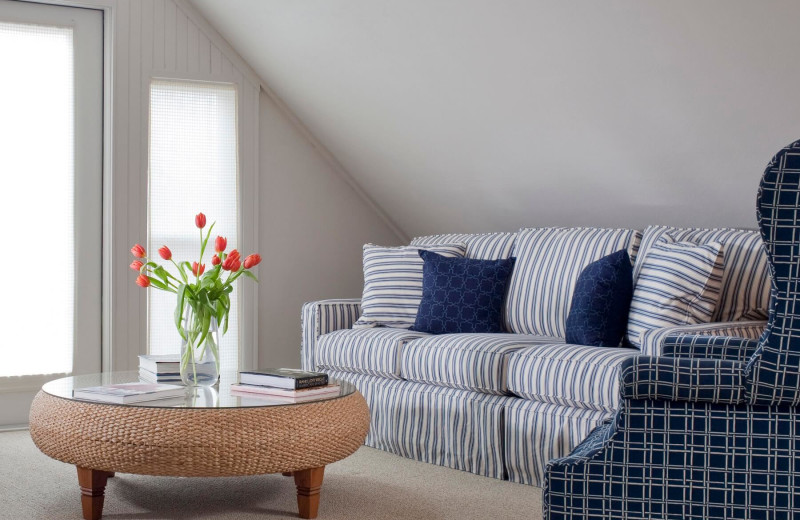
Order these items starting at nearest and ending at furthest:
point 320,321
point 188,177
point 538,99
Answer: point 538,99 → point 320,321 → point 188,177

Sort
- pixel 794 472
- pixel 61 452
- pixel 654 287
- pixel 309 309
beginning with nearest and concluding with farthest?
pixel 794 472
pixel 61 452
pixel 654 287
pixel 309 309

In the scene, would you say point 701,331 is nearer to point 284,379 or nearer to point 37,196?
point 284,379

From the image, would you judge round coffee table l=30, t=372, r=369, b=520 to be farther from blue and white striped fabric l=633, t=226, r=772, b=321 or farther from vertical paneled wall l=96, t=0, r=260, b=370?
vertical paneled wall l=96, t=0, r=260, b=370

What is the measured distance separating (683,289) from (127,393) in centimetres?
192

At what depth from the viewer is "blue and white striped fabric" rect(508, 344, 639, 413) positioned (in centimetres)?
308

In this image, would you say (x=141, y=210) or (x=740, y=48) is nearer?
(x=740, y=48)

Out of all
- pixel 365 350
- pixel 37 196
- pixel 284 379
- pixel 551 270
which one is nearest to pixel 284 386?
pixel 284 379

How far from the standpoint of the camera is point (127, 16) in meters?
4.99

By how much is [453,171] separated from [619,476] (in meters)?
3.07

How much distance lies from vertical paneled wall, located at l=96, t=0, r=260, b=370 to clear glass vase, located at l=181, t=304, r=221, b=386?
1.95 metres

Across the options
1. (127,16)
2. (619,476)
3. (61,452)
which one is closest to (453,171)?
(127,16)

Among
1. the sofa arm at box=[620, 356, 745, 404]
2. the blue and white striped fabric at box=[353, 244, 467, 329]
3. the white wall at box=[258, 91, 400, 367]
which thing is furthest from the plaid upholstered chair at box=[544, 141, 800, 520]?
the white wall at box=[258, 91, 400, 367]

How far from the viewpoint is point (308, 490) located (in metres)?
2.88

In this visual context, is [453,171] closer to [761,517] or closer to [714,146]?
[714,146]
